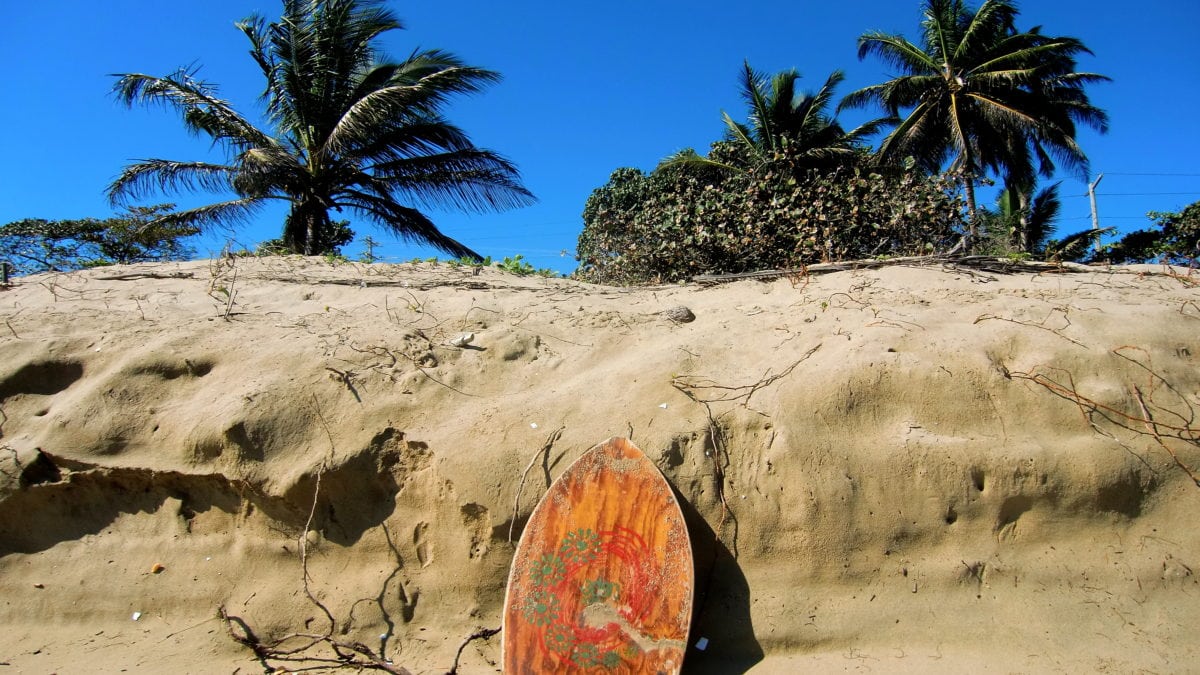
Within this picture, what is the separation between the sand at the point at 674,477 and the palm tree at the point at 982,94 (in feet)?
49.8

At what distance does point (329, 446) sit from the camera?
150 inches

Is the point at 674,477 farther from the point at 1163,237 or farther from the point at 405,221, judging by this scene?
the point at 1163,237

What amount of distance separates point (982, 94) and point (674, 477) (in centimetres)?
1845

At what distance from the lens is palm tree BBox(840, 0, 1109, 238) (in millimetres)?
17250

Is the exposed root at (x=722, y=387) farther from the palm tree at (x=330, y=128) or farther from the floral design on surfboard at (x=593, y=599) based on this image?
the palm tree at (x=330, y=128)

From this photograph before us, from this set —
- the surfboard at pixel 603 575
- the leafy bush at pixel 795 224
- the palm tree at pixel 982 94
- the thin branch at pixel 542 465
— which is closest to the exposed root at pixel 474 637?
the surfboard at pixel 603 575

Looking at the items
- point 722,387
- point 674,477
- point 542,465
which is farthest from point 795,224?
point 542,465

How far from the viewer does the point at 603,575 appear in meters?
3.33

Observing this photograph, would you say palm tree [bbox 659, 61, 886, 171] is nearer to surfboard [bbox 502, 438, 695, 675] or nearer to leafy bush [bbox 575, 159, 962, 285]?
leafy bush [bbox 575, 159, 962, 285]

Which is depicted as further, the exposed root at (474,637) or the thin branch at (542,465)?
the thin branch at (542,465)

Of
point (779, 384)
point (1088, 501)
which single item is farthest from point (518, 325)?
point (1088, 501)

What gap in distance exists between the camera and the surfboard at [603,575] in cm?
310

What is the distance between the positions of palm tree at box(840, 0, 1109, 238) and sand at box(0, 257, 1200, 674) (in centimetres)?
1518

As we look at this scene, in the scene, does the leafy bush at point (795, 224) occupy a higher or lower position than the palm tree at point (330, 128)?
lower
